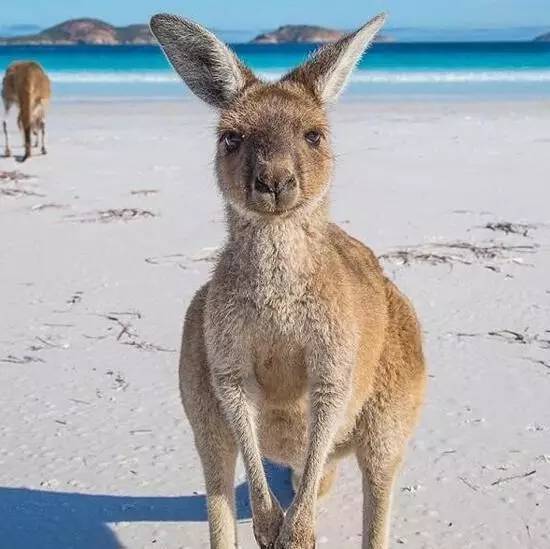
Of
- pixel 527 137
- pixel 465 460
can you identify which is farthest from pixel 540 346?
pixel 527 137

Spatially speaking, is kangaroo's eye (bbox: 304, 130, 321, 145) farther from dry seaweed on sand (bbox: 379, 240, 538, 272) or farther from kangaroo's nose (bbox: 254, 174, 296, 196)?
dry seaweed on sand (bbox: 379, 240, 538, 272)

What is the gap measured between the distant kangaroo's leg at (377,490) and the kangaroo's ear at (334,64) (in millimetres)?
966

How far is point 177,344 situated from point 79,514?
4.46 ft

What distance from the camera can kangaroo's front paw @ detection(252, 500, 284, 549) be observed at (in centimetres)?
231

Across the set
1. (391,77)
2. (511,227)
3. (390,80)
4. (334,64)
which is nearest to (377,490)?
(334,64)

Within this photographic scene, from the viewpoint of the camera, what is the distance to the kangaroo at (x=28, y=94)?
32.7 feet

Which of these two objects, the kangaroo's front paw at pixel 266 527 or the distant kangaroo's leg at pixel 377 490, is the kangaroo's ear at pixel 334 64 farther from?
the kangaroo's front paw at pixel 266 527

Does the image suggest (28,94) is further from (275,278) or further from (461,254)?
(275,278)

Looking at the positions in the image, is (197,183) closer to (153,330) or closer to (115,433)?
(153,330)

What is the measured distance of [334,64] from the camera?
8.24 feet

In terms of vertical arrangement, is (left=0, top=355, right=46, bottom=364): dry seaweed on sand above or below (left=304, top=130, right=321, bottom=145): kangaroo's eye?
below

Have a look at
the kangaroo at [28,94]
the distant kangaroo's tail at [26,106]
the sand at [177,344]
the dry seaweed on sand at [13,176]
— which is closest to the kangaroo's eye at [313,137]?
the sand at [177,344]

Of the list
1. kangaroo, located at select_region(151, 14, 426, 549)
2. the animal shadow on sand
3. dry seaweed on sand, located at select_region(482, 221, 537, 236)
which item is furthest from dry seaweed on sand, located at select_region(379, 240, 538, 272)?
kangaroo, located at select_region(151, 14, 426, 549)

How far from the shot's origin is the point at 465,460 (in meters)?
3.02
